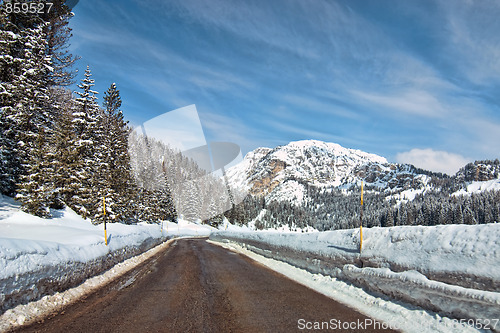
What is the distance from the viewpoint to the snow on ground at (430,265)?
14.7 ft

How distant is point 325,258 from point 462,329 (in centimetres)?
502

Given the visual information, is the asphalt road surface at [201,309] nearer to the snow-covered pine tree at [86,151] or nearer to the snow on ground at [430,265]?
the snow on ground at [430,265]

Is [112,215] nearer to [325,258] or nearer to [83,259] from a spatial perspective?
[83,259]

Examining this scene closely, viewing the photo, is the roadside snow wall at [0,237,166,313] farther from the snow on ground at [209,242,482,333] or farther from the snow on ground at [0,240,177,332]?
the snow on ground at [209,242,482,333]

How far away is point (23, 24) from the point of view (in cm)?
1719

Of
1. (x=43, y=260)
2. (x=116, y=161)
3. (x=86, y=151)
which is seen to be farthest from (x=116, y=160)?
(x=43, y=260)

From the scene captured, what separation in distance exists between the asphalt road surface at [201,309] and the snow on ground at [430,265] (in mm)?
1218

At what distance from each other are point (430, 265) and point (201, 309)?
4579 millimetres

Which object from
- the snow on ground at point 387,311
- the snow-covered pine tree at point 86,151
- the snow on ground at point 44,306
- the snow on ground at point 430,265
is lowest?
the snow on ground at point 44,306

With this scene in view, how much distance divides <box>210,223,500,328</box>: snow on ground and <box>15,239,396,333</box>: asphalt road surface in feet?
4.00

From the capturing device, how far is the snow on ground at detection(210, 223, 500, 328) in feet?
14.7

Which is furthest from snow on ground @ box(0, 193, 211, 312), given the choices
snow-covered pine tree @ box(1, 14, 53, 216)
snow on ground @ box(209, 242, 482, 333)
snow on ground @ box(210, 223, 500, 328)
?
snow on ground @ box(210, 223, 500, 328)

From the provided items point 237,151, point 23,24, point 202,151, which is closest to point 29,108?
point 23,24

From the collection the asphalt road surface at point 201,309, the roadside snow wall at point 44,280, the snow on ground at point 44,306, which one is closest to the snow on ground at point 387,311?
the asphalt road surface at point 201,309
